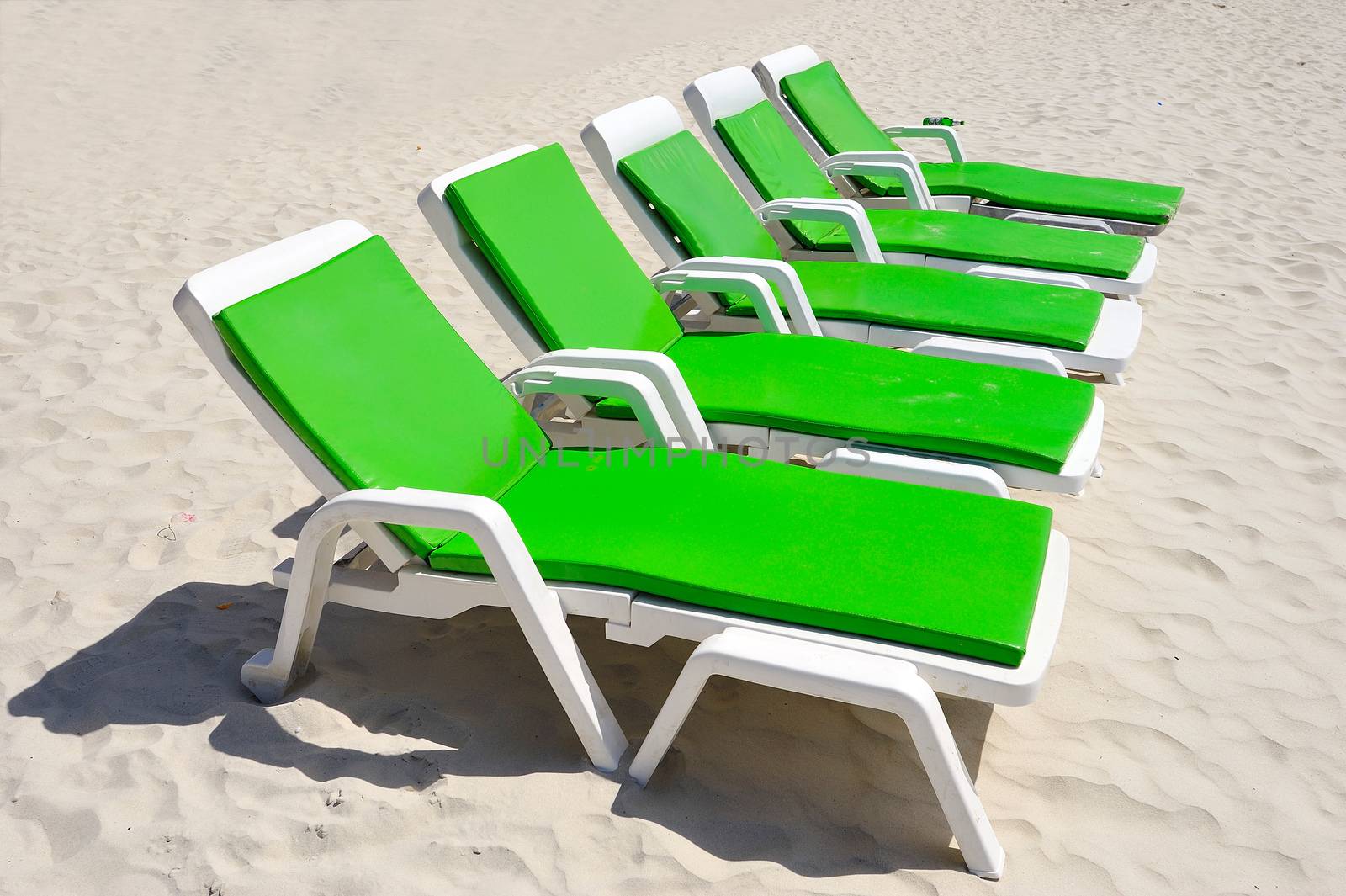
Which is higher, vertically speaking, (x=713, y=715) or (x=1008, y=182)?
(x=713, y=715)

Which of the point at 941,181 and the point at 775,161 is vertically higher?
the point at 775,161

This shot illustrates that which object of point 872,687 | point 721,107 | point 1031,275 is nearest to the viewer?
point 872,687

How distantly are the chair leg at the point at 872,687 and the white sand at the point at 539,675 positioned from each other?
105mm

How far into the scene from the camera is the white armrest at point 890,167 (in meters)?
5.10

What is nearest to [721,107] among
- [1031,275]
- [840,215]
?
[840,215]

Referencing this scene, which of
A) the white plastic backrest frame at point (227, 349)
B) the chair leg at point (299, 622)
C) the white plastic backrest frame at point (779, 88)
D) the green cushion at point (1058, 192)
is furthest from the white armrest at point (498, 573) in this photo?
the green cushion at point (1058, 192)

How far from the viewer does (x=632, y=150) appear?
3.85 m

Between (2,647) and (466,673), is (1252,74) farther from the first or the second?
(2,647)

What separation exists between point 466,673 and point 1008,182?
3.87m

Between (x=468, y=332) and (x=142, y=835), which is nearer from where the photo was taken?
(x=142, y=835)

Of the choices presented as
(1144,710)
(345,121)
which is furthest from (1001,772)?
(345,121)

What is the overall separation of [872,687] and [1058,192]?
3904 mm

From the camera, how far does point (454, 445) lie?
264cm

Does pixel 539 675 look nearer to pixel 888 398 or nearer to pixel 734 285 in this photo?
pixel 888 398
